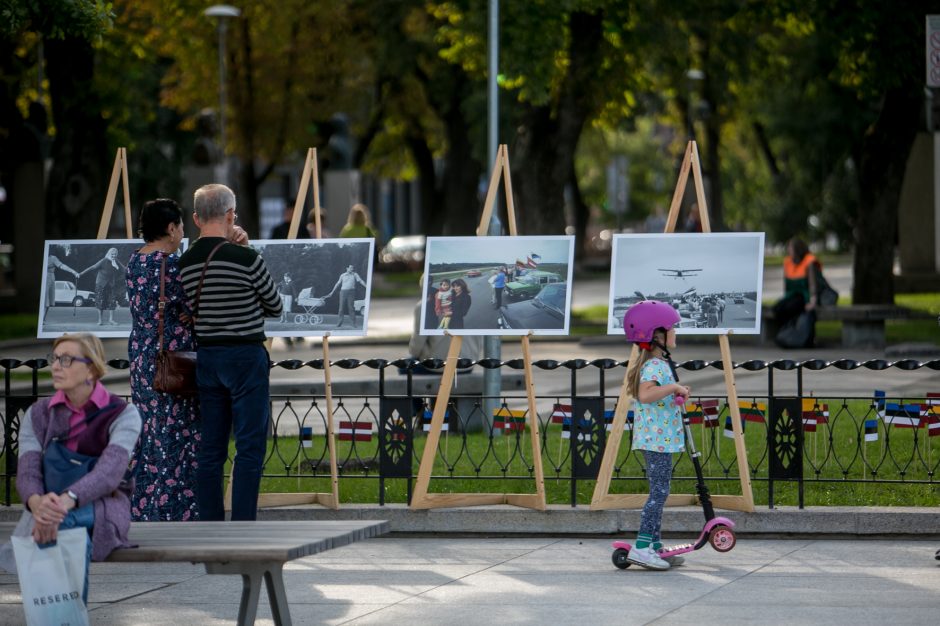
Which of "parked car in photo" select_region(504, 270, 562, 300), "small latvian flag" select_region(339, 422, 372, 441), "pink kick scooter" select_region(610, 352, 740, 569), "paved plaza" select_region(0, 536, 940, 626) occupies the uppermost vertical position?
"parked car in photo" select_region(504, 270, 562, 300)

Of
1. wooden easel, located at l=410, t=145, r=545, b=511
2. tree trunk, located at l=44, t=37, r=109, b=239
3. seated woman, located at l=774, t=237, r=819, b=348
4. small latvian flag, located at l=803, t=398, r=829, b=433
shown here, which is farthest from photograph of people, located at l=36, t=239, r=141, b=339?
tree trunk, located at l=44, t=37, r=109, b=239

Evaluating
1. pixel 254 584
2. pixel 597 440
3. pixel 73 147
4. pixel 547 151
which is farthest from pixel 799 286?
pixel 254 584

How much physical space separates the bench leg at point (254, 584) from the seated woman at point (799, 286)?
55.6ft

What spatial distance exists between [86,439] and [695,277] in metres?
4.39

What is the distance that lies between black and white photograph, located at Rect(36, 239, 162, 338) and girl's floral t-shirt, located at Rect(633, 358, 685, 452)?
3555mm

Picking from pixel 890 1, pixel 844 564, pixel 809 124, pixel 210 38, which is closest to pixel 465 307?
pixel 844 564

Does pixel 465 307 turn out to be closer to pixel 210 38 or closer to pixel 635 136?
pixel 210 38

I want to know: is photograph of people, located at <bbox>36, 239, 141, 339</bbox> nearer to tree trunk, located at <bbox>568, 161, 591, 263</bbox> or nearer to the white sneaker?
the white sneaker

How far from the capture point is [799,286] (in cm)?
2314

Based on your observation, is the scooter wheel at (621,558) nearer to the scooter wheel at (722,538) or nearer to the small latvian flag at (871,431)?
the scooter wheel at (722,538)

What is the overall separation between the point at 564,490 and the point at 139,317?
3416mm

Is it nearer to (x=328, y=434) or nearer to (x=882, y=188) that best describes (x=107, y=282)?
(x=328, y=434)

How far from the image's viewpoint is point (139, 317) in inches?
338

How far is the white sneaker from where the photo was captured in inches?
334
